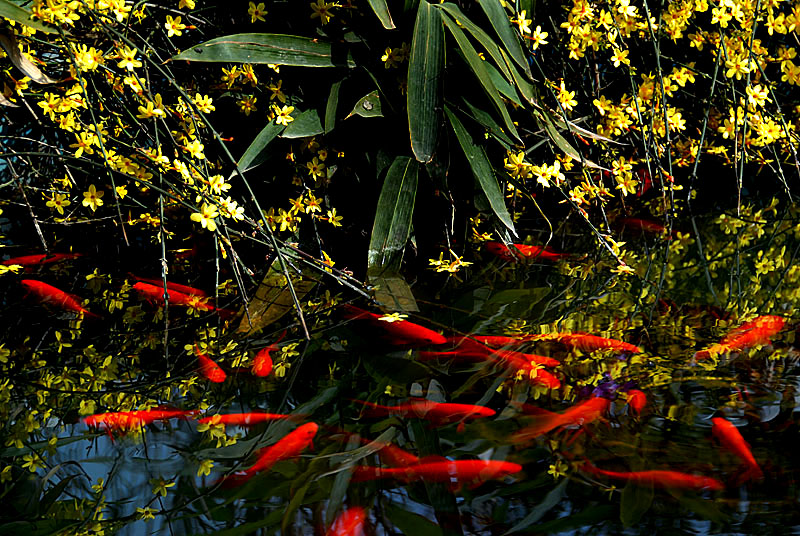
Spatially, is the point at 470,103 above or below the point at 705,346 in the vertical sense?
above

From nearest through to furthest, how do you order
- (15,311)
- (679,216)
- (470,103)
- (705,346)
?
1. (705,346)
2. (15,311)
3. (470,103)
4. (679,216)

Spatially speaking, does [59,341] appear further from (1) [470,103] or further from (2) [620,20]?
(2) [620,20]

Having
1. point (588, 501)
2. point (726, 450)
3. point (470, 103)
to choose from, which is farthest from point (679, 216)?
point (588, 501)

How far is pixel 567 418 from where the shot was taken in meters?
1.04

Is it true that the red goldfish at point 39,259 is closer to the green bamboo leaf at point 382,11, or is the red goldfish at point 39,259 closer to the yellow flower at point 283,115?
the yellow flower at point 283,115

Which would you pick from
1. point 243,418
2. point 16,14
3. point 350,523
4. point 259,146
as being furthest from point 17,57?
point 350,523

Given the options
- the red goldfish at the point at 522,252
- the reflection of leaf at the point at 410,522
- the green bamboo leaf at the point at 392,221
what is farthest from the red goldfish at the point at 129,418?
the red goldfish at the point at 522,252

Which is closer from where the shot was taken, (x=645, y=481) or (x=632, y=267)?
(x=645, y=481)

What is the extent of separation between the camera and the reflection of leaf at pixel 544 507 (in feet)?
2.71

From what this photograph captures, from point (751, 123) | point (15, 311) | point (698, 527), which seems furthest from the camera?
point (751, 123)

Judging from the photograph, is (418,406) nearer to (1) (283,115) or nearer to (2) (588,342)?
(2) (588,342)

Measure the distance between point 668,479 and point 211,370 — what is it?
→ 28.1 inches

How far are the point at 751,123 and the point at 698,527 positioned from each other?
137 cm

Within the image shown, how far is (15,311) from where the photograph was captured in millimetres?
1523
